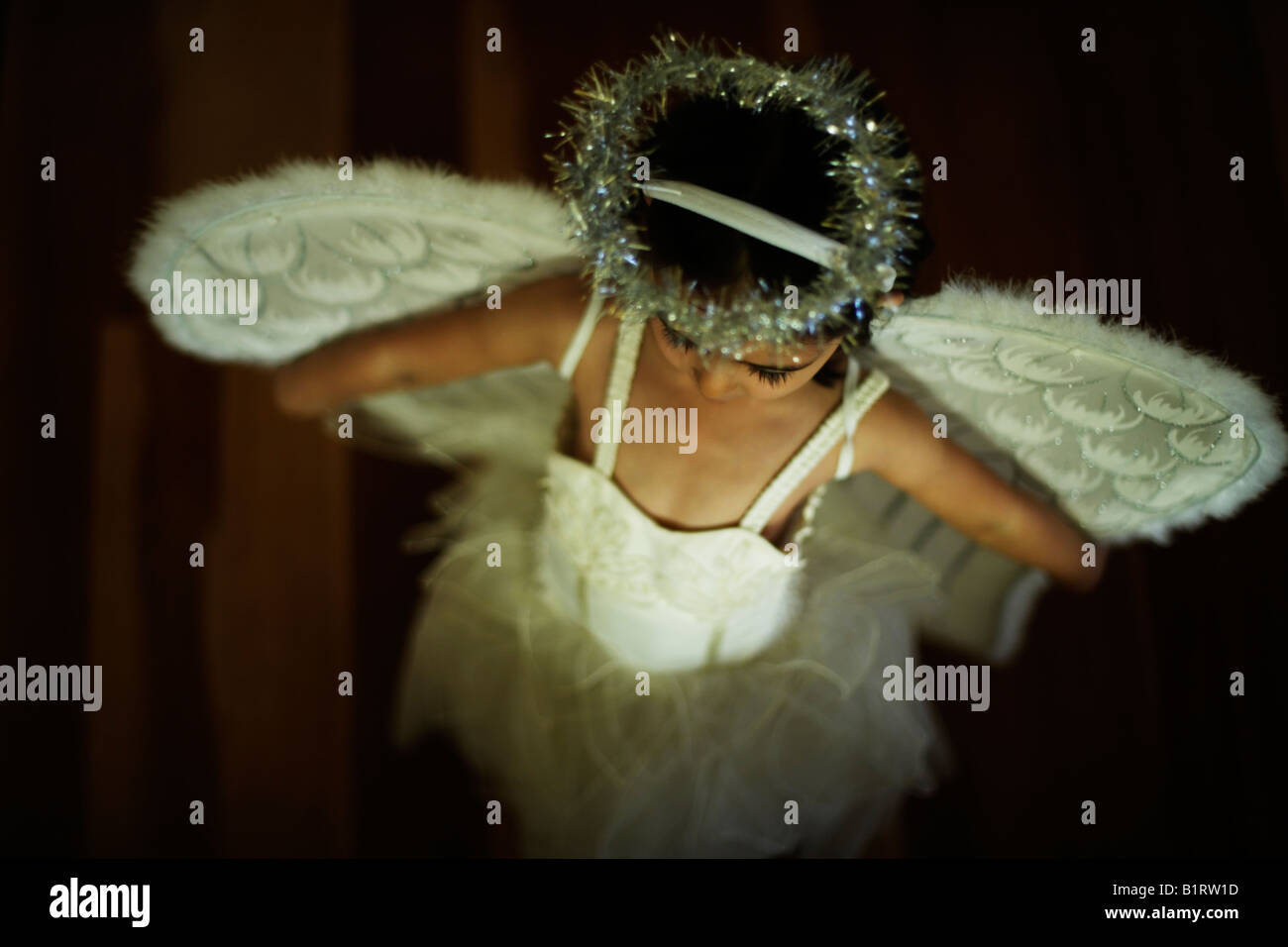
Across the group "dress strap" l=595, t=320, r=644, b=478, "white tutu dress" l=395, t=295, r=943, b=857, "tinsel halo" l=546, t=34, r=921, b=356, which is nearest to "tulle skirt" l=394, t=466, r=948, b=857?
"white tutu dress" l=395, t=295, r=943, b=857

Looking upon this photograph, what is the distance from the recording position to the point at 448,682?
75 cm

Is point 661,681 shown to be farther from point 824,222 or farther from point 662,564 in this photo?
point 824,222

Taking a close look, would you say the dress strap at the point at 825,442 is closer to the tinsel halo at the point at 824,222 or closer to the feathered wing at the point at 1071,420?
the feathered wing at the point at 1071,420

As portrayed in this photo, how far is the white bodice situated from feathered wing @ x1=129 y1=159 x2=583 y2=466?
7cm

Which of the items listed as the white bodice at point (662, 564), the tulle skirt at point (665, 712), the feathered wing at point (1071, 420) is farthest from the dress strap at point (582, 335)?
the feathered wing at point (1071, 420)

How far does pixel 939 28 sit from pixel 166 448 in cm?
81

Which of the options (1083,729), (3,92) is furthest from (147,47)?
(1083,729)

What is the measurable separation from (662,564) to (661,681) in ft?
0.42

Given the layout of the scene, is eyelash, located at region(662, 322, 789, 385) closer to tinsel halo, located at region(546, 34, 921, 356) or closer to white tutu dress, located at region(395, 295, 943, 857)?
tinsel halo, located at region(546, 34, 921, 356)

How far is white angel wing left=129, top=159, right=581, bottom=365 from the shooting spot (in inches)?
25.9

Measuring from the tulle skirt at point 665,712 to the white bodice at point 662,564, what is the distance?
20 millimetres

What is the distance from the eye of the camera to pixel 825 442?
26.2 inches

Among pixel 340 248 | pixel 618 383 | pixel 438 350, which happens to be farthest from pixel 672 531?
pixel 340 248

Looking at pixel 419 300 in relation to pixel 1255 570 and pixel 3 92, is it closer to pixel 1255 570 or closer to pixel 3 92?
pixel 3 92
